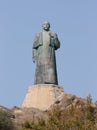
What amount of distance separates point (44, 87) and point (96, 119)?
11.4 meters

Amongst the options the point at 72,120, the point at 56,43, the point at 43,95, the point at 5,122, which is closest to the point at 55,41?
the point at 56,43

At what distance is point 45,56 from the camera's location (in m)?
30.8

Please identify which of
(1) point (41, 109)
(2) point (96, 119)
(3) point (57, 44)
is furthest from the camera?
(3) point (57, 44)

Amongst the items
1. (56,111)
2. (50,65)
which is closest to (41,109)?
(50,65)

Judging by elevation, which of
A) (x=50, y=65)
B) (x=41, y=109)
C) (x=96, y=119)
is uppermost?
(x=50, y=65)

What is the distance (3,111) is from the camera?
27516 millimetres

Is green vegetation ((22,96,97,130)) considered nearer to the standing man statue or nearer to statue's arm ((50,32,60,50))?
the standing man statue

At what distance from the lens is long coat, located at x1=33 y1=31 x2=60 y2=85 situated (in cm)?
3034

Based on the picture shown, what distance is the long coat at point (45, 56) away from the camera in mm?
30344

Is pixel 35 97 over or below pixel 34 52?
below

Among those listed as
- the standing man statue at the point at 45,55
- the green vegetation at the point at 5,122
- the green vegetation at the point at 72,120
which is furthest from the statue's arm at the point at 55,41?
the green vegetation at the point at 72,120

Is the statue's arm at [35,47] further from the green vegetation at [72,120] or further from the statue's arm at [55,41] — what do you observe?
the green vegetation at [72,120]

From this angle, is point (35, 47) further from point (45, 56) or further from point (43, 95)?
point (43, 95)

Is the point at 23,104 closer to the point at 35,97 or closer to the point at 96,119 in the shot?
the point at 35,97
